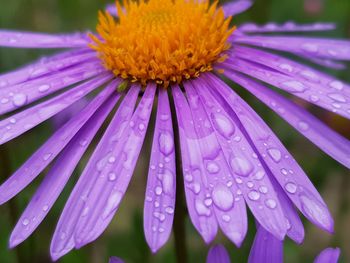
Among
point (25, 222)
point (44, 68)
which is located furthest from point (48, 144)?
point (44, 68)

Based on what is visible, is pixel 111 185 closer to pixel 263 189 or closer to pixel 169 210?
pixel 169 210

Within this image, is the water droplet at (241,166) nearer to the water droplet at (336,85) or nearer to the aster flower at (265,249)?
the aster flower at (265,249)

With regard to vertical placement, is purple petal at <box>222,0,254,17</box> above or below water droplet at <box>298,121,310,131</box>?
above

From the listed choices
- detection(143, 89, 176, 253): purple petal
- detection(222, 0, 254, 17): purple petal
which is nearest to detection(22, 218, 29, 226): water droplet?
detection(143, 89, 176, 253): purple petal

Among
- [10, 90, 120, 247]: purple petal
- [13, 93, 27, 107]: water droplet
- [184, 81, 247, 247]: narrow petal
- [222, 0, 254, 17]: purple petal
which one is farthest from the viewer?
[222, 0, 254, 17]: purple petal

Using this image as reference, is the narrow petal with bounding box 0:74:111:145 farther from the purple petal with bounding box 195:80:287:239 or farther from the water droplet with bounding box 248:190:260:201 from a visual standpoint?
the water droplet with bounding box 248:190:260:201

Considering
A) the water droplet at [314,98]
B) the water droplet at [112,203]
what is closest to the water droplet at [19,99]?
the water droplet at [112,203]
